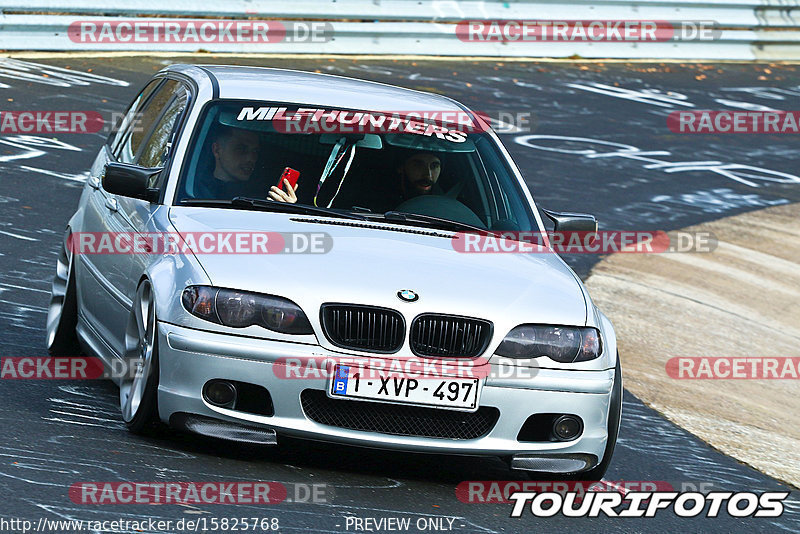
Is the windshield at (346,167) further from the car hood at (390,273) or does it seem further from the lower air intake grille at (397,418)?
the lower air intake grille at (397,418)

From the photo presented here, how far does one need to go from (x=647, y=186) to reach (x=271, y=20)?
6003 mm

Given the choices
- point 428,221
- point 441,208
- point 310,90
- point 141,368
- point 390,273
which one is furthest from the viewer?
point 310,90

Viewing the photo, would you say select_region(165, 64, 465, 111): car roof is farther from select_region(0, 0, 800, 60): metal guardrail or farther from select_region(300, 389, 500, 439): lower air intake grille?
select_region(0, 0, 800, 60): metal guardrail

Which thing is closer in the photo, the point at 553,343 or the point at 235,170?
the point at 553,343

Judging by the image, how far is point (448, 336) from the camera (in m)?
5.51

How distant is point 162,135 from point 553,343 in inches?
91.7

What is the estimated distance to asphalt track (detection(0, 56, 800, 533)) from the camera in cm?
537

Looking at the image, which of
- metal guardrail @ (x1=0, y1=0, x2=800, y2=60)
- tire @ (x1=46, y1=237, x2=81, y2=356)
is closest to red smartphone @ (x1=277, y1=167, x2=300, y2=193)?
tire @ (x1=46, y1=237, x2=81, y2=356)

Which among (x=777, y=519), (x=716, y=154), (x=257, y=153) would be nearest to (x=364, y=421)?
(x=257, y=153)

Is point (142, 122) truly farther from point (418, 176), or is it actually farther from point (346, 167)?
point (418, 176)

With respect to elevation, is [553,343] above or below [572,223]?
below

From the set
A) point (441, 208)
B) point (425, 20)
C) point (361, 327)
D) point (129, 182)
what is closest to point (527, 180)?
point (425, 20)

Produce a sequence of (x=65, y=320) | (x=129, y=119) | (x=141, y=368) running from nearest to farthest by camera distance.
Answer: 1. (x=141, y=368)
2. (x=65, y=320)
3. (x=129, y=119)

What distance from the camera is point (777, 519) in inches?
253
